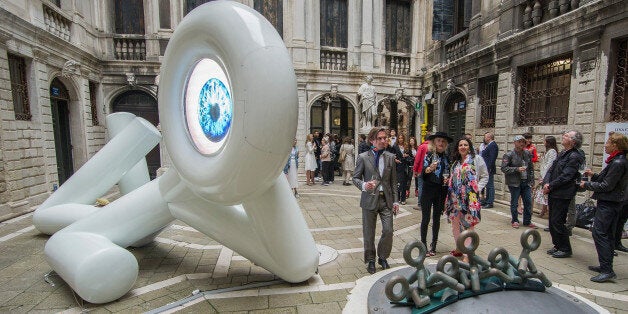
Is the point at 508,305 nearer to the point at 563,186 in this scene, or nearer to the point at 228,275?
the point at 228,275

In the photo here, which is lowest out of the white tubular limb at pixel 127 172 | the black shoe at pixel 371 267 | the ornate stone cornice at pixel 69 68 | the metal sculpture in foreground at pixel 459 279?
the black shoe at pixel 371 267

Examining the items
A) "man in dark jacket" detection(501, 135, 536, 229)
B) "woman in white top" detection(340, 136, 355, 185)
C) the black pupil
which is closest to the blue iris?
the black pupil

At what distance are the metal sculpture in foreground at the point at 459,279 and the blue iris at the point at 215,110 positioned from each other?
1.65 metres

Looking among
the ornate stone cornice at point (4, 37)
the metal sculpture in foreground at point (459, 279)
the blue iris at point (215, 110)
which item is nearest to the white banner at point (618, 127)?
the metal sculpture in foreground at point (459, 279)

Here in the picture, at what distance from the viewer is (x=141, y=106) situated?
12586 mm

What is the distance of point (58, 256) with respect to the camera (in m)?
3.44

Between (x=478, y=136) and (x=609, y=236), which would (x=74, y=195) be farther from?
(x=478, y=136)

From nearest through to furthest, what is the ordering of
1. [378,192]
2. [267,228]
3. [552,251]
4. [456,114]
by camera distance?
[267,228]
[378,192]
[552,251]
[456,114]

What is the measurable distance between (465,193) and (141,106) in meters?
12.3

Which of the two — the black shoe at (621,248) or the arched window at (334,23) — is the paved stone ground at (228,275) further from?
the arched window at (334,23)

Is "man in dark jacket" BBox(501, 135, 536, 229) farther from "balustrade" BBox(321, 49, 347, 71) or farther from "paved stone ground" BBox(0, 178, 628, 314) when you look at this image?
"balustrade" BBox(321, 49, 347, 71)

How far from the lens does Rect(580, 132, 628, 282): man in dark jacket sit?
12.0ft

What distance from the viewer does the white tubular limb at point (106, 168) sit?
4.70m

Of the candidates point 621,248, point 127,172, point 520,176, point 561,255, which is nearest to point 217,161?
point 127,172
